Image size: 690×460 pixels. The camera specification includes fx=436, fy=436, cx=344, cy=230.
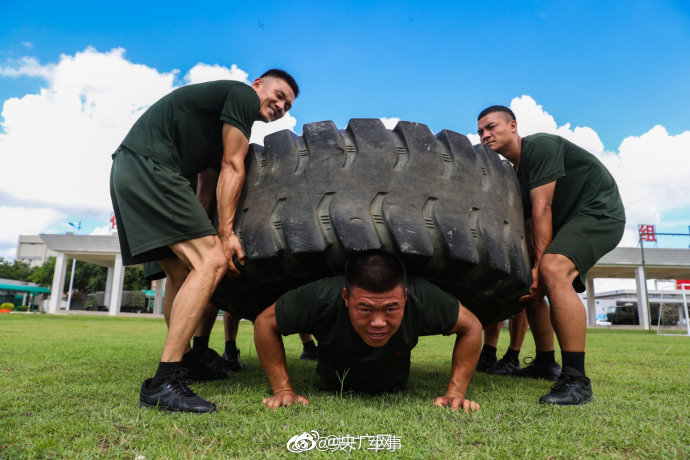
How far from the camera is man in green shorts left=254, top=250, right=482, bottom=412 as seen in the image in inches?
83.7

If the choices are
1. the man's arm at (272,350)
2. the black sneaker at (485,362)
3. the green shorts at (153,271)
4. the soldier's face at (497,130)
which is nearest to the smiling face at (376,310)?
the man's arm at (272,350)

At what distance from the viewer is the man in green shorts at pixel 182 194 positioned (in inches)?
94.2

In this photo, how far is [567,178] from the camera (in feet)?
10.4

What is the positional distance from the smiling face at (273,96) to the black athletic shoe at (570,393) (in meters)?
2.51

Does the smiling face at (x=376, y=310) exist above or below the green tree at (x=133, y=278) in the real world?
below

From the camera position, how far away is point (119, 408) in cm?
213

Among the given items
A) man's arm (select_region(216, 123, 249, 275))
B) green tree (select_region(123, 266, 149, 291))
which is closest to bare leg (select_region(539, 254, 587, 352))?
man's arm (select_region(216, 123, 249, 275))

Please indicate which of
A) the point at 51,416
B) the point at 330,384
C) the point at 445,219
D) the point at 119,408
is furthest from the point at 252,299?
the point at 445,219

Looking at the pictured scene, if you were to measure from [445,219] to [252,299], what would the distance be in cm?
134

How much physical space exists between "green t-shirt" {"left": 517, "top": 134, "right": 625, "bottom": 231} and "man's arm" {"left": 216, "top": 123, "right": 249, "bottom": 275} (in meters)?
1.96

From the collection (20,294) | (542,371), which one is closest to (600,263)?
(542,371)

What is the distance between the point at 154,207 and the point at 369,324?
1388mm

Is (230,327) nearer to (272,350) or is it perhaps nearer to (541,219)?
(272,350)

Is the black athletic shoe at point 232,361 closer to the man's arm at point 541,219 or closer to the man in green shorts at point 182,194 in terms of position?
the man in green shorts at point 182,194
